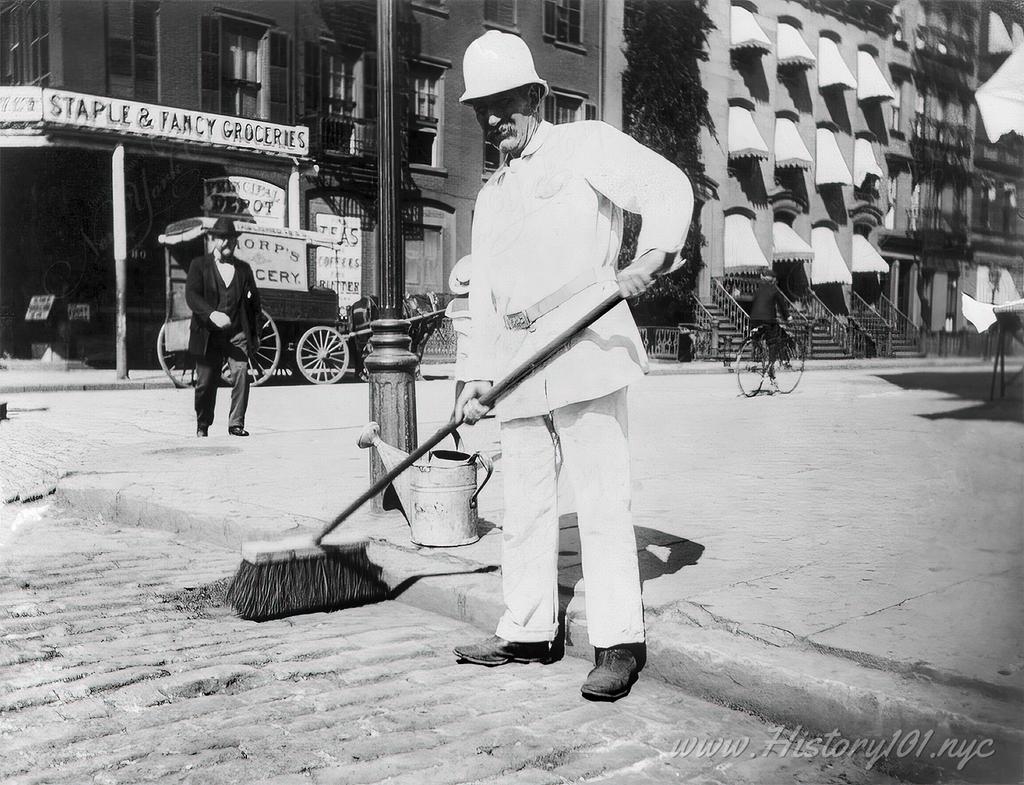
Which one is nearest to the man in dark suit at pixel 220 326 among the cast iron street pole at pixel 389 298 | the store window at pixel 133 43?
the store window at pixel 133 43

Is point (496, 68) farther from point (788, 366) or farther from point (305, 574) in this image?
point (788, 366)

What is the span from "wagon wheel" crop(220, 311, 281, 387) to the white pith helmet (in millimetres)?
5110

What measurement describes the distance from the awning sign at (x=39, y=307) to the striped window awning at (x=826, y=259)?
384cm

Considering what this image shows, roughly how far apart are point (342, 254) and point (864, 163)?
3.38 meters

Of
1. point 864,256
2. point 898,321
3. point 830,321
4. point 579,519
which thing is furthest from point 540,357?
point 830,321

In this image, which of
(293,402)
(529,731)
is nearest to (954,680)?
(529,731)

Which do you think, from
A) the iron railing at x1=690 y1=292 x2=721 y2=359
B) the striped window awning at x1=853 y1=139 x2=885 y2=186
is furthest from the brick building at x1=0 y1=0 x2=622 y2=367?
the striped window awning at x1=853 y1=139 x2=885 y2=186

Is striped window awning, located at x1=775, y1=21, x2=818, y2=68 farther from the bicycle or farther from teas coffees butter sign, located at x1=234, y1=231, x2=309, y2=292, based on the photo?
teas coffees butter sign, located at x1=234, y1=231, x2=309, y2=292

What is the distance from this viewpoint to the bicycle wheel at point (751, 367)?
17.1ft

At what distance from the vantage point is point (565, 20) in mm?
4883

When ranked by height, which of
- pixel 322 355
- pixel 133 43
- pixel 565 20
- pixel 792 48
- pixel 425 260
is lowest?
pixel 322 355

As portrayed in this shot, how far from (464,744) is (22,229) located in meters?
3.62

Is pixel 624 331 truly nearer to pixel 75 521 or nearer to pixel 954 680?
pixel 954 680

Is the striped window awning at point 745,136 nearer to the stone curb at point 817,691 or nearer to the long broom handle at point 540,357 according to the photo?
the long broom handle at point 540,357
